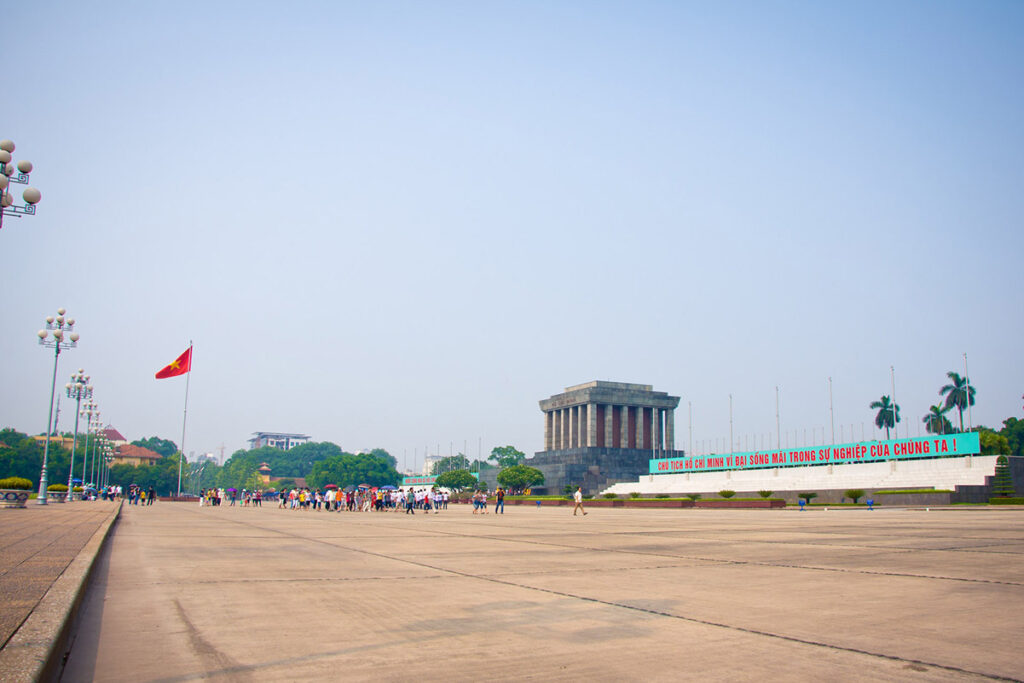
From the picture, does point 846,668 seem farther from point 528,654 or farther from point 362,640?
point 362,640

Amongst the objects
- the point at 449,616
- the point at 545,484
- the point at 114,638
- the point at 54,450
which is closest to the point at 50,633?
the point at 114,638

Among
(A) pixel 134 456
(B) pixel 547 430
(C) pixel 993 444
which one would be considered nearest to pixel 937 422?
(C) pixel 993 444

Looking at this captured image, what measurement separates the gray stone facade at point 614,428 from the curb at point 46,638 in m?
111

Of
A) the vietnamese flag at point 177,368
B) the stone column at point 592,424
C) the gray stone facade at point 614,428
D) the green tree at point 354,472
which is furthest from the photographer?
the green tree at point 354,472

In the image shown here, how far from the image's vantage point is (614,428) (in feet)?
427

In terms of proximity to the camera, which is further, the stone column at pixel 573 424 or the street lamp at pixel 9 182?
the stone column at pixel 573 424

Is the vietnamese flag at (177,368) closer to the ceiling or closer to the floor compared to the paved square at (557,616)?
closer to the ceiling

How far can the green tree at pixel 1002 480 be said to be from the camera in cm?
5097

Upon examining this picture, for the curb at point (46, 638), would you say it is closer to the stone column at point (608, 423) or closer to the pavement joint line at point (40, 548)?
the pavement joint line at point (40, 548)

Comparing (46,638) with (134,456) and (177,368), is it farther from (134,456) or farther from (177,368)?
(134,456)

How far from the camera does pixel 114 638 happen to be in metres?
6.28

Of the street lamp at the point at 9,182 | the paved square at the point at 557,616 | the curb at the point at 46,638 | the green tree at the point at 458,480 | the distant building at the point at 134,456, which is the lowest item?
the green tree at the point at 458,480

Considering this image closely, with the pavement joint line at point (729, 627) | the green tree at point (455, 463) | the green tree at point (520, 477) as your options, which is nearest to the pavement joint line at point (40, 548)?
the pavement joint line at point (729, 627)

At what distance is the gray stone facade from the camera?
11794 centimetres
